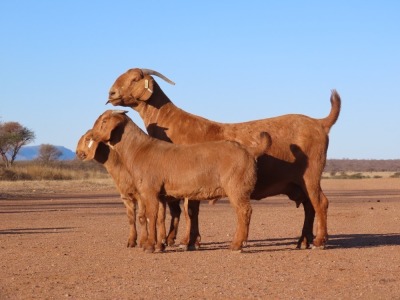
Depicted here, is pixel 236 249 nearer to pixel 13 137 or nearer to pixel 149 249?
pixel 149 249

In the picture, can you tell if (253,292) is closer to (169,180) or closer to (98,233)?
(169,180)

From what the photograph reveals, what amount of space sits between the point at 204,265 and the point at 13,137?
7751 centimetres

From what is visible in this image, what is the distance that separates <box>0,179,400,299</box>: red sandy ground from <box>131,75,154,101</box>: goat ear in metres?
2.67

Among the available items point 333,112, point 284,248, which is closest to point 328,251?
point 284,248

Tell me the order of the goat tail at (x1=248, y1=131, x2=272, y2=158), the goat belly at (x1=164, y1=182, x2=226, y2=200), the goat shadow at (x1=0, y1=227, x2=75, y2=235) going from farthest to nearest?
the goat shadow at (x1=0, y1=227, x2=75, y2=235) → the goat tail at (x1=248, y1=131, x2=272, y2=158) → the goat belly at (x1=164, y1=182, x2=226, y2=200)

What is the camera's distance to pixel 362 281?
39.9ft

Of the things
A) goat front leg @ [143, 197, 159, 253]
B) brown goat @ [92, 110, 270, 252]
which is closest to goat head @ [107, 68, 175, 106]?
brown goat @ [92, 110, 270, 252]

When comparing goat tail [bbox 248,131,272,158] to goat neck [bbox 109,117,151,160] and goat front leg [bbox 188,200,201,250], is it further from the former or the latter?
goat neck [bbox 109,117,151,160]

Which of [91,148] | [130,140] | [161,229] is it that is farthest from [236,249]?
[91,148]

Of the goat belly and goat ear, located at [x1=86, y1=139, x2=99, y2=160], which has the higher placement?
goat ear, located at [x1=86, y1=139, x2=99, y2=160]

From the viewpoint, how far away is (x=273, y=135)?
1631cm

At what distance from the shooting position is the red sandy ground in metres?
11.3

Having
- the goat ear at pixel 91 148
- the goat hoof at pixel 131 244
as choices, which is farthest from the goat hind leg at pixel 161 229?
the goat ear at pixel 91 148

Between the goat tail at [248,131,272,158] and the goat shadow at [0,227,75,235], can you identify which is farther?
the goat shadow at [0,227,75,235]
